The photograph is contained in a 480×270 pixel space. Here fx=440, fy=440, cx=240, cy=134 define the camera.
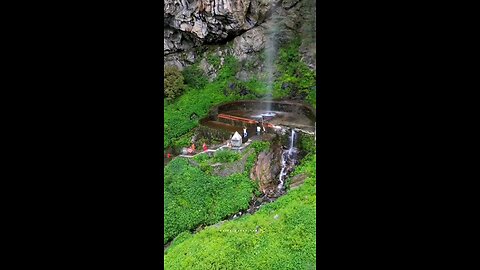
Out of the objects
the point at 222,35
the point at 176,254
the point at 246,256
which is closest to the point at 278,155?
the point at 246,256

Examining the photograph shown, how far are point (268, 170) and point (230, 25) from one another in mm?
2370

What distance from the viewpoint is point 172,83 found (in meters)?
5.71

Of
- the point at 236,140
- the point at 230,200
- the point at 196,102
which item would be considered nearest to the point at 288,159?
the point at 236,140

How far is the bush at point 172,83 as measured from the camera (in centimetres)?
564

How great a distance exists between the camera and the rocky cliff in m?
5.86

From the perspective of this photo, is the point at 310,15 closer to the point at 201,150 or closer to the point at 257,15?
the point at 257,15

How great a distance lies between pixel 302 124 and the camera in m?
5.55

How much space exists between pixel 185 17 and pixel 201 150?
2.04 metres

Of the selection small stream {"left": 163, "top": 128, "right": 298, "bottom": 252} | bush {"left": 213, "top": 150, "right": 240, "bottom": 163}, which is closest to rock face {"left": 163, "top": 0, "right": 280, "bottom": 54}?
bush {"left": 213, "top": 150, "right": 240, "bottom": 163}

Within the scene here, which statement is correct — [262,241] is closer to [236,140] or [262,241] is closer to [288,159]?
[288,159]

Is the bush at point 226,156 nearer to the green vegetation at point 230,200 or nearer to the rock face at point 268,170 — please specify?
the green vegetation at point 230,200

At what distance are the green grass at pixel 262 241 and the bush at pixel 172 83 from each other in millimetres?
1783

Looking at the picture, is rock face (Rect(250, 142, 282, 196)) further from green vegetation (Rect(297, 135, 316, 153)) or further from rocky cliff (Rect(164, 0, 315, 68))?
rocky cliff (Rect(164, 0, 315, 68))

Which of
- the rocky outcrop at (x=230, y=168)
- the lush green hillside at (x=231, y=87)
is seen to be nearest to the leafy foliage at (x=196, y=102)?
the lush green hillside at (x=231, y=87)
